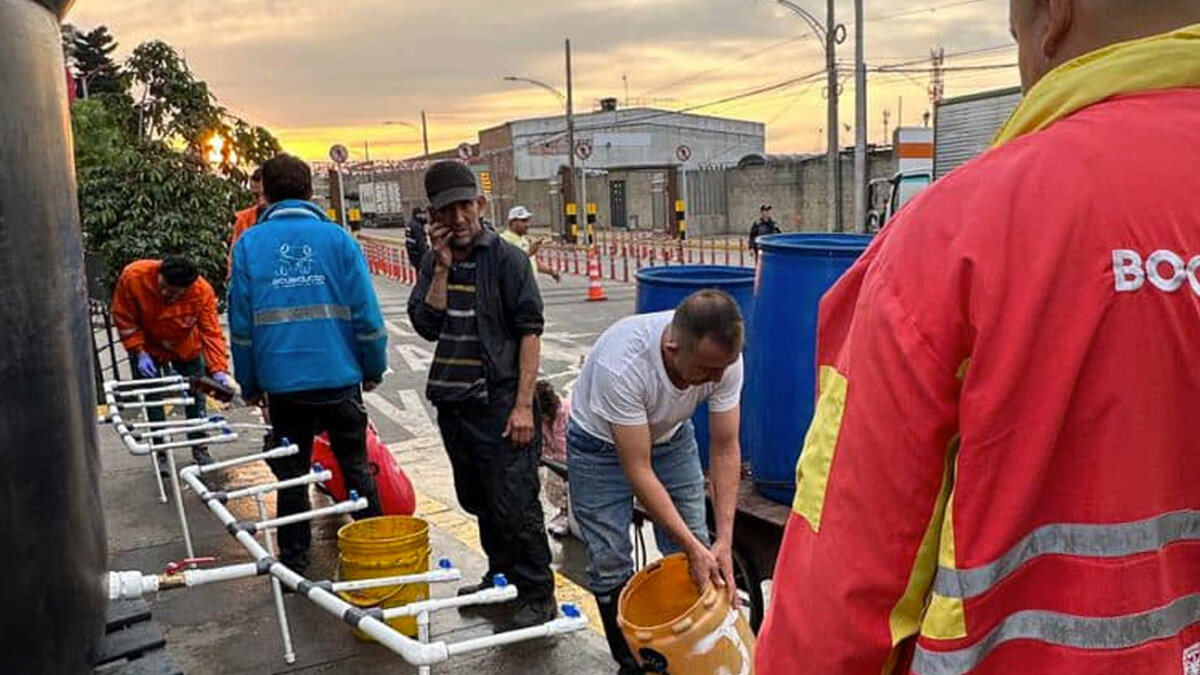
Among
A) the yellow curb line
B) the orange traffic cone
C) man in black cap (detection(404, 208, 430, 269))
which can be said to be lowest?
the yellow curb line

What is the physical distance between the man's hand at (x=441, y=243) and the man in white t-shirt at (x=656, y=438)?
0.81 metres

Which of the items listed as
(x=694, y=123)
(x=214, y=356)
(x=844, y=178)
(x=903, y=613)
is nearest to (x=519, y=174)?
(x=694, y=123)

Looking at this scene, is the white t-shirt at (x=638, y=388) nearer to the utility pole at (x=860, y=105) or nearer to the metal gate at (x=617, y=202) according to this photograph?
the utility pole at (x=860, y=105)

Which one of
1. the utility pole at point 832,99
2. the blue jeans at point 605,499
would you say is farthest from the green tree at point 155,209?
the utility pole at point 832,99

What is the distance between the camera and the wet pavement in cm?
359

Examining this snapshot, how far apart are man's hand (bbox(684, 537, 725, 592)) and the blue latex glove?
4311 millimetres

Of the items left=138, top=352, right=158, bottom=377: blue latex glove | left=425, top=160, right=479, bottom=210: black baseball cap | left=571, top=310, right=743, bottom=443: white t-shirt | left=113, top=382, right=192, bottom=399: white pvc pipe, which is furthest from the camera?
left=138, top=352, right=158, bottom=377: blue latex glove

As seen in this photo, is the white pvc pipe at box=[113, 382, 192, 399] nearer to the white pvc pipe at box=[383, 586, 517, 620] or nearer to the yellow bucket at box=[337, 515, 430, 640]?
the yellow bucket at box=[337, 515, 430, 640]

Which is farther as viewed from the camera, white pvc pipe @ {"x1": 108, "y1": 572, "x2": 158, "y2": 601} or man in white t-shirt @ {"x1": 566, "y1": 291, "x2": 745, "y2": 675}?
man in white t-shirt @ {"x1": 566, "y1": 291, "x2": 745, "y2": 675}

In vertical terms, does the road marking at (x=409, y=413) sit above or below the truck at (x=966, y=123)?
below

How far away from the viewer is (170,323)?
5.89 m

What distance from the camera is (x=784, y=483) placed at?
3.85m

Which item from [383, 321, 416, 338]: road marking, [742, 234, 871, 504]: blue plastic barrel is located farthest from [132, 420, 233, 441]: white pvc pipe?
[383, 321, 416, 338]: road marking

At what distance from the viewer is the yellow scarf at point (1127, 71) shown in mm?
929
